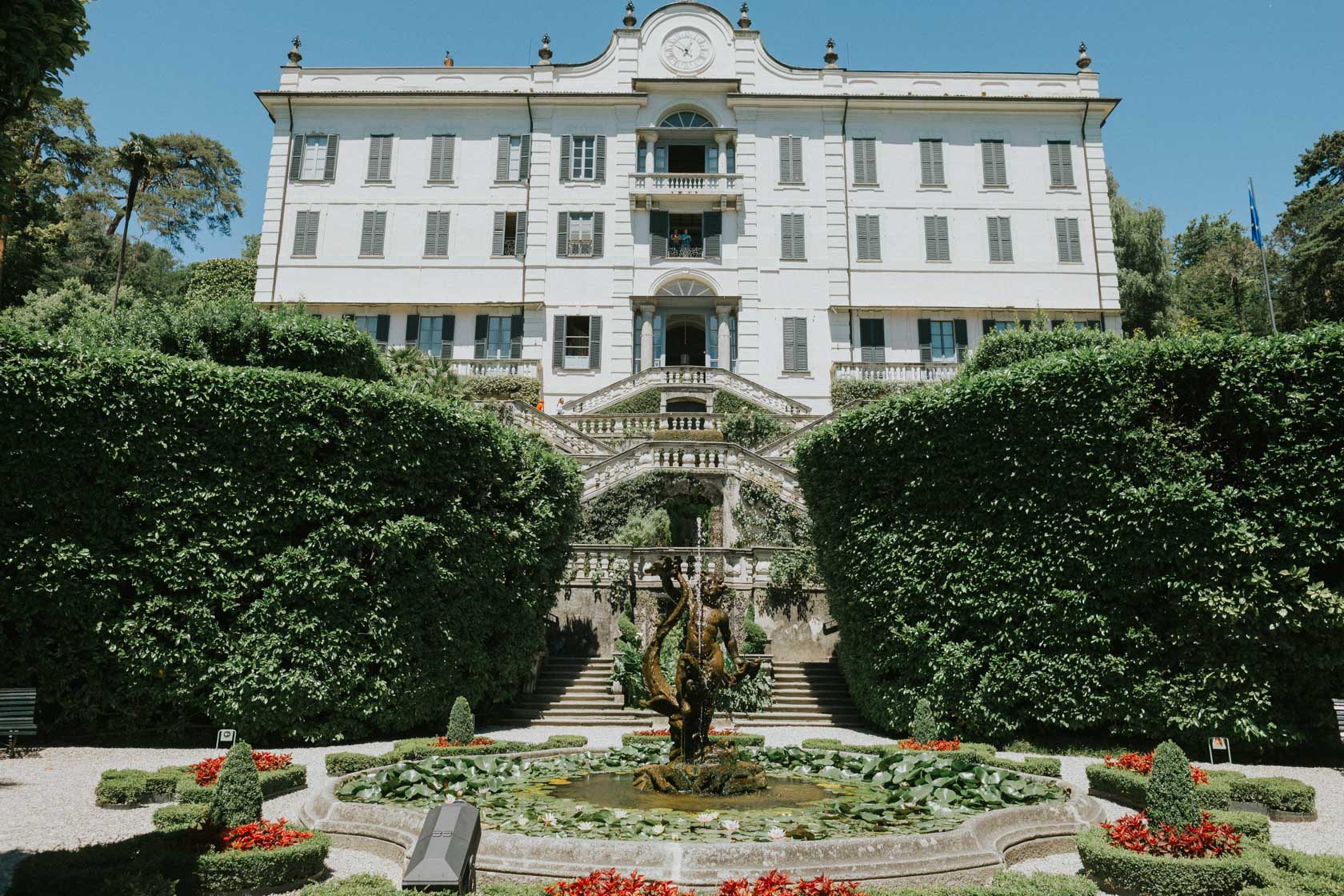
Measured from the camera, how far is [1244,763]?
44.1 feet

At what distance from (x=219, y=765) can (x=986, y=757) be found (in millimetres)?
10351

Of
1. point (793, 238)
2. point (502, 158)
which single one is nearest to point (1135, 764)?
point (793, 238)

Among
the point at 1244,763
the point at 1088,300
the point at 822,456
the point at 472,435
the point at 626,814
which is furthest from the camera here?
the point at 1088,300

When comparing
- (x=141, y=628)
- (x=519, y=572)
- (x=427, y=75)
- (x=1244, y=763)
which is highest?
(x=427, y=75)

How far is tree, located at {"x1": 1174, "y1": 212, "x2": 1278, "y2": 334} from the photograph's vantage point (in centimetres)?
4897

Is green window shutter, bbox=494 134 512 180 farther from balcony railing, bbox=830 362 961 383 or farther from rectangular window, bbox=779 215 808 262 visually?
balcony railing, bbox=830 362 961 383

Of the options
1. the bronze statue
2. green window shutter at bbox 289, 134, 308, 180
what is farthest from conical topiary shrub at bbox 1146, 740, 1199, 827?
green window shutter at bbox 289, 134, 308, 180

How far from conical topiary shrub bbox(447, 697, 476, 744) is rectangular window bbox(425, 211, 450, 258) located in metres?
27.6

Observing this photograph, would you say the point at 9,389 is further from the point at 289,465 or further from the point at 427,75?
the point at 427,75

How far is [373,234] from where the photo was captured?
3778cm

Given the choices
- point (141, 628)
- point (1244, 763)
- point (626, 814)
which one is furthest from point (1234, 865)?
point (141, 628)

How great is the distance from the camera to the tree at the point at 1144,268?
1729 inches

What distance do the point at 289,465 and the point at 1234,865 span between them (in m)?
14.2

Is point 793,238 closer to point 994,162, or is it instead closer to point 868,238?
point 868,238
